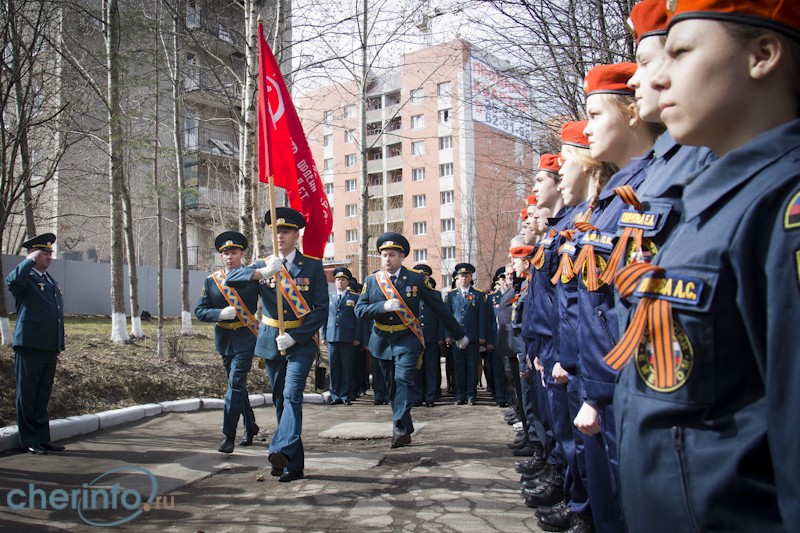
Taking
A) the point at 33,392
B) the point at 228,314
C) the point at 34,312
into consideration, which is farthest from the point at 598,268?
the point at 34,312

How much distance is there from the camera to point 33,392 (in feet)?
24.3

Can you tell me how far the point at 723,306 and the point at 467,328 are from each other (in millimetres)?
12377

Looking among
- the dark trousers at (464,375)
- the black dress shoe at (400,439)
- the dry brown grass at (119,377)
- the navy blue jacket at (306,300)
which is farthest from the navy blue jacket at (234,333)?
the dark trousers at (464,375)

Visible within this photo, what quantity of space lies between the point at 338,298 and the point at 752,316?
1285 centimetres

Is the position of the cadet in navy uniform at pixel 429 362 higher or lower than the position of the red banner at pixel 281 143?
lower

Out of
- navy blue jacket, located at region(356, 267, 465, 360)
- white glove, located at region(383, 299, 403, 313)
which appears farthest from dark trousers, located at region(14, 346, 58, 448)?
white glove, located at region(383, 299, 403, 313)

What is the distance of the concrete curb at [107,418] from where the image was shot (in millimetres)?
7469

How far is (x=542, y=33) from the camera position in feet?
32.0

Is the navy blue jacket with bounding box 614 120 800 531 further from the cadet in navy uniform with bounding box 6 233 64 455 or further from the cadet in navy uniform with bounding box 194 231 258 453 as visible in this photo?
the cadet in navy uniform with bounding box 6 233 64 455

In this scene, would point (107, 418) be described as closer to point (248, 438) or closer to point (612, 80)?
point (248, 438)

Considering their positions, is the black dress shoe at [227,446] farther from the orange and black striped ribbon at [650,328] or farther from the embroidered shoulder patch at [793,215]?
the embroidered shoulder patch at [793,215]

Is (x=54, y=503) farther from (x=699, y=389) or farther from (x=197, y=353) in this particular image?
(x=197, y=353)

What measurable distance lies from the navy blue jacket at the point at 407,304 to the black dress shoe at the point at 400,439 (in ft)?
3.70

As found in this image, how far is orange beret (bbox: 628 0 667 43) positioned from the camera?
2535 mm
